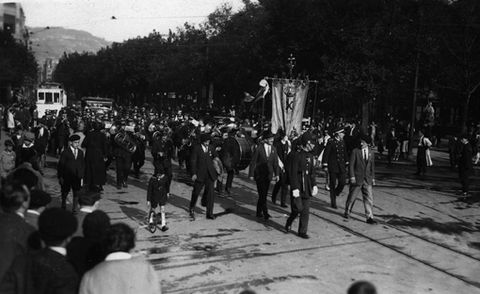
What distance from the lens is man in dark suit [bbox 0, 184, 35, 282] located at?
3992 millimetres

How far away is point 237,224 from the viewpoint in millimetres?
10797

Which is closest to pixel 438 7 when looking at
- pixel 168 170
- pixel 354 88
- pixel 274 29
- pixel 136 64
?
pixel 354 88

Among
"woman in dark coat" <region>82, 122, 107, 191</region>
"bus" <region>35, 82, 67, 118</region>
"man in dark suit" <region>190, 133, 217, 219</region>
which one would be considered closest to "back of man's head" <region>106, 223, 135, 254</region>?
"man in dark suit" <region>190, 133, 217, 219</region>

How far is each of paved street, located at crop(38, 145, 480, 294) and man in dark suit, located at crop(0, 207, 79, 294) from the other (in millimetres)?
3185

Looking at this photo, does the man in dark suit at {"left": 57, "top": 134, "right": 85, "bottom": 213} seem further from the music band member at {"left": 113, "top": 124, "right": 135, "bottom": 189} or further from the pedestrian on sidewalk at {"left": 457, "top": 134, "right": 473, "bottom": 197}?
the pedestrian on sidewalk at {"left": 457, "top": 134, "right": 473, "bottom": 197}

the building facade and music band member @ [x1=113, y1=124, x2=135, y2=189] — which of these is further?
→ the building facade

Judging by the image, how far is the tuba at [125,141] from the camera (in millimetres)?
14633

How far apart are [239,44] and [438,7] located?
69.8ft

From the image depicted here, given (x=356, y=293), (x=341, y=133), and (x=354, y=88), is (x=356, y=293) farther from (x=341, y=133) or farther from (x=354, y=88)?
(x=354, y=88)

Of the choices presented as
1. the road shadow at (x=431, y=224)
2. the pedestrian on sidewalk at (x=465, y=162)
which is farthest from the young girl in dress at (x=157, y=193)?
the pedestrian on sidewalk at (x=465, y=162)

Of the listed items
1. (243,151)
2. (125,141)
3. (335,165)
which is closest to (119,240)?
(335,165)

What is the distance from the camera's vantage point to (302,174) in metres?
9.95

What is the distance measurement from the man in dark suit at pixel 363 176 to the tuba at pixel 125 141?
20.3ft

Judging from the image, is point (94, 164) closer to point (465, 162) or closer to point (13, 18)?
point (465, 162)
